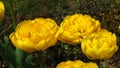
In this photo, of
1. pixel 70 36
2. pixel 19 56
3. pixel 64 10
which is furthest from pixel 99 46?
pixel 64 10

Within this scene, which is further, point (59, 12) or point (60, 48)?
point (59, 12)

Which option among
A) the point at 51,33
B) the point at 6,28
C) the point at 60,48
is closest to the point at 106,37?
the point at 51,33

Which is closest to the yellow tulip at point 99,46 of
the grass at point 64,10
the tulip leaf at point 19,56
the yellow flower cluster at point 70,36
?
the yellow flower cluster at point 70,36

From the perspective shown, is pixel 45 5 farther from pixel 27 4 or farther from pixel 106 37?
pixel 106 37

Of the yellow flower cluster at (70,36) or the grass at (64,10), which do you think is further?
the grass at (64,10)

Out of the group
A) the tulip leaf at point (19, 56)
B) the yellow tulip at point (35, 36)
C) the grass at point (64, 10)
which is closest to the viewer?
the yellow tulip at point (35, 36)

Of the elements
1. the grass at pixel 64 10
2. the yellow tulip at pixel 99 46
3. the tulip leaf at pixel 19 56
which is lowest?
the grass at pixel 64 10

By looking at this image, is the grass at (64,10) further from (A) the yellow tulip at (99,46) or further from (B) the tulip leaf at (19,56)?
(A) the yellow tulip at (99,46)
